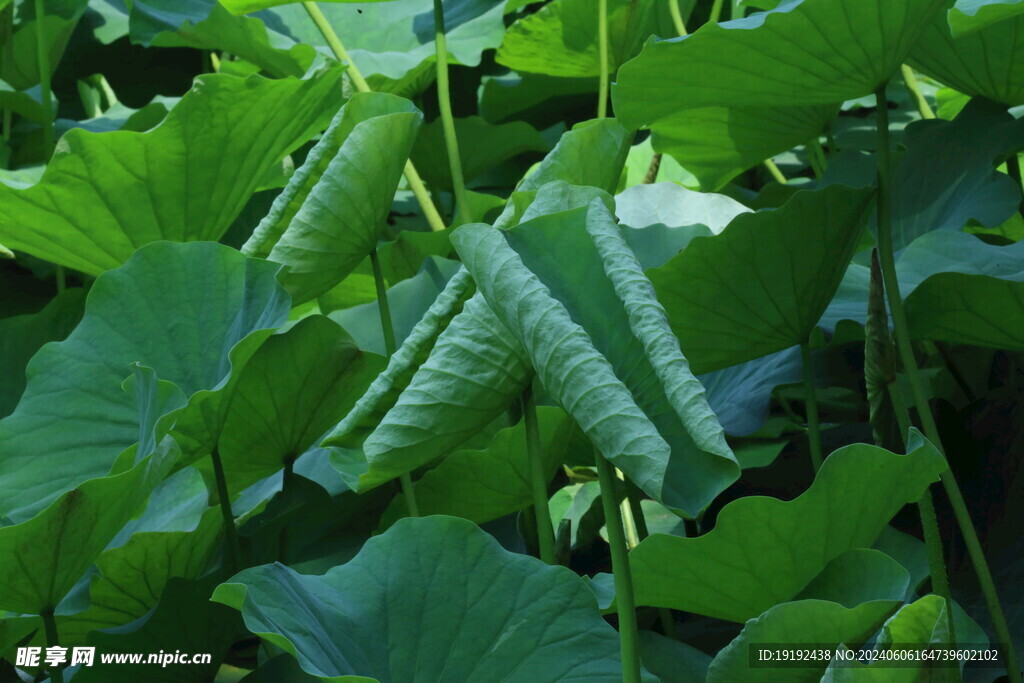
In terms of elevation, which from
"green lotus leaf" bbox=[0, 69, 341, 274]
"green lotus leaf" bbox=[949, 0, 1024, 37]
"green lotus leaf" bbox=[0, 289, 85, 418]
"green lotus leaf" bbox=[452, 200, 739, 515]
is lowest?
"green lotus leaf" bbox=[0, 289, 85, 418]

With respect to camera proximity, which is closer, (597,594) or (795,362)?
(597,594)

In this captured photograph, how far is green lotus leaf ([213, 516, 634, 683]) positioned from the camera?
0.56 metres

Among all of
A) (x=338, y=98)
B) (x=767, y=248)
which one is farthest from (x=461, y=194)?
(x=767, y=248)

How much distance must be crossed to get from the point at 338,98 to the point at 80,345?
1.21ft

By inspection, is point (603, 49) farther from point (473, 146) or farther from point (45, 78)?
point (45, 78)

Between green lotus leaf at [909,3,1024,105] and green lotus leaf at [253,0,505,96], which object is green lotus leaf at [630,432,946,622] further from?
green lotus leaf at [253,0,505,96]

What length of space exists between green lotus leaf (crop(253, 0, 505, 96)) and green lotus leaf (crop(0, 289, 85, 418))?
17.8 inches

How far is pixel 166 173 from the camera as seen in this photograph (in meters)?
0.92

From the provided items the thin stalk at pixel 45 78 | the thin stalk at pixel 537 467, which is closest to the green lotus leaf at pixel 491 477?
the thin stalk at pixel 537 467

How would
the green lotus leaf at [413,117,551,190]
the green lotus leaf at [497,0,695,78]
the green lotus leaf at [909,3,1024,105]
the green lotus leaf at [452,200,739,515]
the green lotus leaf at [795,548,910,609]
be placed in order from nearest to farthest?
the green lotus leaf at [452,200,739,515] < the green lotus leaf at [795,548,910,609] < the green lotus leaf at [909,3,1024,105] < the green lotus leaf at [497,0,695,78] < the green lotus leaf at [413,117,551,190]

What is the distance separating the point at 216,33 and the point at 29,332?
450 mm

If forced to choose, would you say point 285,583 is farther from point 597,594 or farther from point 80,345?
point 80,345

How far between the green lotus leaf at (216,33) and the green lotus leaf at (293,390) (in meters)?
0.59

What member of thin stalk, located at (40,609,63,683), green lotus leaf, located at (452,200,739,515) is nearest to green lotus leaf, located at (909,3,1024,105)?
green lotus leaf, located at (452,200,739,515)
